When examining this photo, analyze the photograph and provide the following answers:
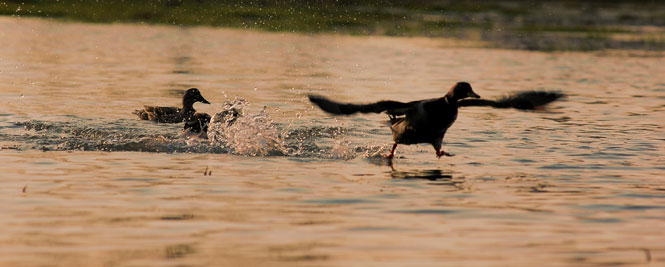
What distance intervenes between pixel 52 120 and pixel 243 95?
6060 millimetres

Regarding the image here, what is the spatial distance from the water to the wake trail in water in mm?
39

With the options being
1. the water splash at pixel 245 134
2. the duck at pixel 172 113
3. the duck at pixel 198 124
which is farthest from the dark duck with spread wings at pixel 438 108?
the duck at pixel 172 113

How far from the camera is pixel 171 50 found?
35.3 m

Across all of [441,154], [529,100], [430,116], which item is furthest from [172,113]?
[529,100]

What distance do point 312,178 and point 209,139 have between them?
3224 mm

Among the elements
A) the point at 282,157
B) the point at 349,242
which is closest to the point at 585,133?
the point at 282,157

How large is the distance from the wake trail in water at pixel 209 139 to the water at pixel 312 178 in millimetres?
39

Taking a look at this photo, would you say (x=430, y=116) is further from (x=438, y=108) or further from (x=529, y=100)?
(x=529, y=100)

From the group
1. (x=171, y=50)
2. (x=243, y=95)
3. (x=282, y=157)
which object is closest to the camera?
(x=282, y=157)

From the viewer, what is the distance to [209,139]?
1491cm

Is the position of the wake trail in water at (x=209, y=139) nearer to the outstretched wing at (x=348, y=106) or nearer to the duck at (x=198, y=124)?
the duck at (x=198, y=124)

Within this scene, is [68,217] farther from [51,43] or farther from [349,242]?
[51,43]

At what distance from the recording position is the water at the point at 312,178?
8.50 meters

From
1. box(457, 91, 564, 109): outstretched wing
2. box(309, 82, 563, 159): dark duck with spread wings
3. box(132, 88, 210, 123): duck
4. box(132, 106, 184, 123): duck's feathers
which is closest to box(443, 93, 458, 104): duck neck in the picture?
box(309, 82, 563, 159): dark duck with spread wings
